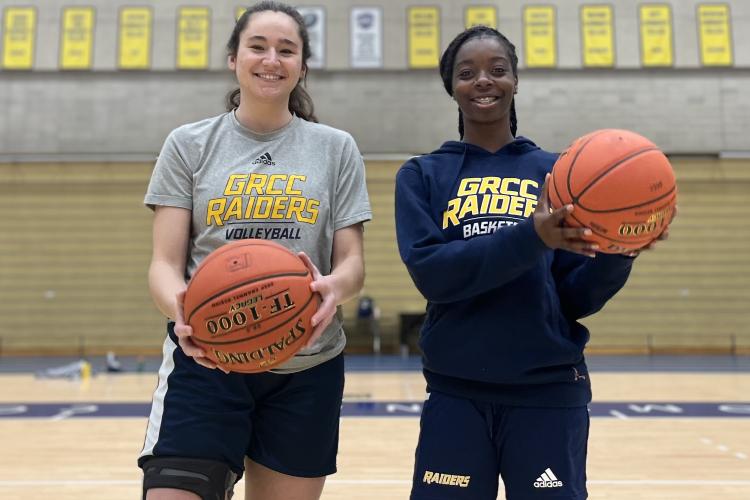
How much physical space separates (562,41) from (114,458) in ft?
38.0

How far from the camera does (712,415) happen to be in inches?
249

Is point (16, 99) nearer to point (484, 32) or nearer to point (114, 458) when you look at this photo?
point (114, 458)

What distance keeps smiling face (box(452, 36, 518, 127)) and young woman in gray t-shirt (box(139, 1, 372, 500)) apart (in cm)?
38

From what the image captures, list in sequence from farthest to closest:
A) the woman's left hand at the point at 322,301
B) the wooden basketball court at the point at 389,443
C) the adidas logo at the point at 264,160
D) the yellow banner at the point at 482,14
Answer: the yellow banner at the point at 482,14
the wooden basketball court at the point at 389,443
the adidas logo at the point at 264,160
the woman's left hand at the point at 322,301

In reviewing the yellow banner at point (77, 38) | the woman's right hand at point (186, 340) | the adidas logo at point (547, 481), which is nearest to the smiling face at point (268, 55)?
the woman's right hand at point (186, 340)

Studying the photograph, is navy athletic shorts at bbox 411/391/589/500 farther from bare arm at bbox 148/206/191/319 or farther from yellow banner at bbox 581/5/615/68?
yellow banner at bbox 581/5/615/68

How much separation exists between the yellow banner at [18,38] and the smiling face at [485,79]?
13756 millimetres

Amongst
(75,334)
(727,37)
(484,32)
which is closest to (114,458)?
(484,32)

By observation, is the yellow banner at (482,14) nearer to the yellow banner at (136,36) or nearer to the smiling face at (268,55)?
the yellow banner at (136,36)

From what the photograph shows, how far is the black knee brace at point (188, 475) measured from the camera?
163 cm

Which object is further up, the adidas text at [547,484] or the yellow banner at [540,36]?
the yellow banner at [540,36]

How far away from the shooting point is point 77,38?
1330 centimetres

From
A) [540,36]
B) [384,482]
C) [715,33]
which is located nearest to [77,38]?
[540,36]

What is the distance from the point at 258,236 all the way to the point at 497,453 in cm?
82
